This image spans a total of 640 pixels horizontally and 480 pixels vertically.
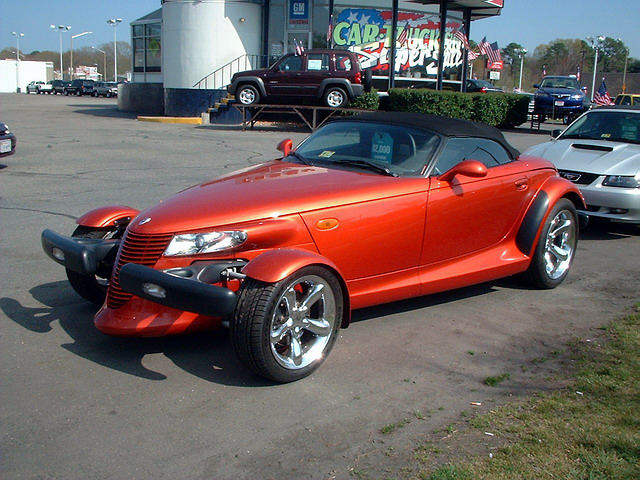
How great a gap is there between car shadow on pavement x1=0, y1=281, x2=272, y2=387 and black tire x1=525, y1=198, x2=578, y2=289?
9.32 feet

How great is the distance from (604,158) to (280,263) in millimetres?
5885

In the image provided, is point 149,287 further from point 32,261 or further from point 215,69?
point 215,69

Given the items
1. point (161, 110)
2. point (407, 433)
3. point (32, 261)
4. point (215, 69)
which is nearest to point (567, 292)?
point (407, 433)

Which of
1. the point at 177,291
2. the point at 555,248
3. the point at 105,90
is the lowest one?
the point at 555,248

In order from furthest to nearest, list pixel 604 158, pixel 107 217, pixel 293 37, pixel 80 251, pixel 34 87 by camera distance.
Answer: pixel 34 87 < pixel 293 37 < pixel 604 158 < pixel 107 217 < pixel 80 251

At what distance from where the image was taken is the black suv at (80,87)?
210 feet

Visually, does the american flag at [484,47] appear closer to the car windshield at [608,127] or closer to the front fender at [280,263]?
the car windshield at [608,127]

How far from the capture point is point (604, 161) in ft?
27.1

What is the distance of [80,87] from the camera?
65.8 metres

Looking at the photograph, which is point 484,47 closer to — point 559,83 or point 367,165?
point 559,83

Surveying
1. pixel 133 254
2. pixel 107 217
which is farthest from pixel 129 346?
pixel 107 217

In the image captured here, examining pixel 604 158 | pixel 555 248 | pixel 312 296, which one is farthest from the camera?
pixel 604 158

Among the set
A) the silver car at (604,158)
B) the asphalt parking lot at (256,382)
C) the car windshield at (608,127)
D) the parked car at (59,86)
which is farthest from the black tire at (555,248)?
the parked car at (59,86)

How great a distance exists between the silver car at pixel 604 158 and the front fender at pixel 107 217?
5085mm
